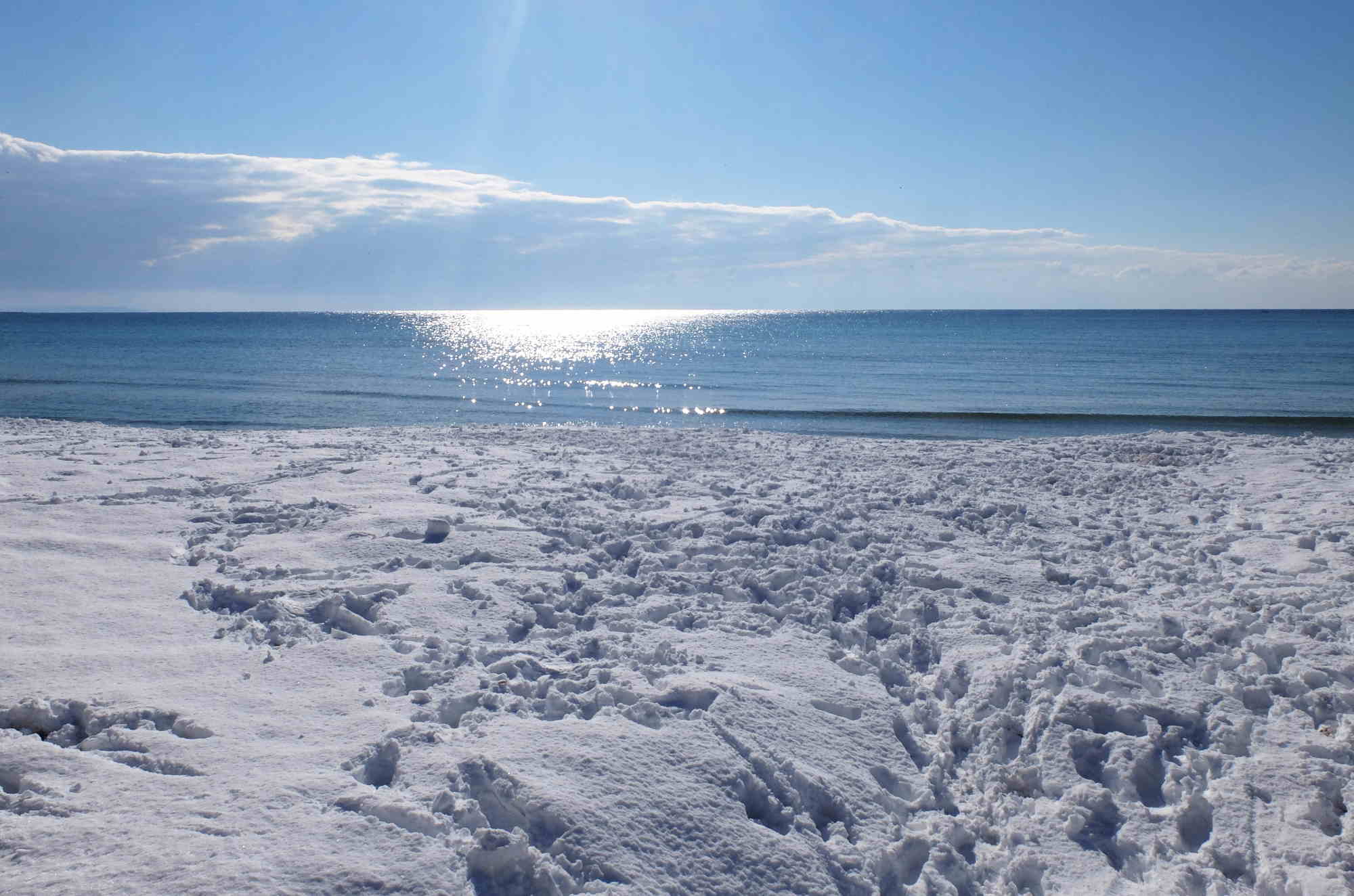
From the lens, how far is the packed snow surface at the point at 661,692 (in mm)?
3842

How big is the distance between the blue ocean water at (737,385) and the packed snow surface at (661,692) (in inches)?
519

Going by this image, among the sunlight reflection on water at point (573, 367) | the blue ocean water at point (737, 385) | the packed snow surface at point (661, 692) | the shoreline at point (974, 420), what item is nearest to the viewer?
the packed snow surface at point (661, 692)

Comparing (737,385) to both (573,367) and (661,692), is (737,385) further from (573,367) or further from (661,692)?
(661,692)

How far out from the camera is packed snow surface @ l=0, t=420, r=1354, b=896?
3.84m

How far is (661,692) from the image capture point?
520 cm

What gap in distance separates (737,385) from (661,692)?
29.3m

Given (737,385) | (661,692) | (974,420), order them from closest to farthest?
(661,692)
(974,420)
(737,385)

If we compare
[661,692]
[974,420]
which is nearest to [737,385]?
[974,420]

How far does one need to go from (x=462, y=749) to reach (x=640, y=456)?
348 inches

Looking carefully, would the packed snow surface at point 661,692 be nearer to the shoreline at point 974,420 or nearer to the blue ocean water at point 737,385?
the shoreline at point 974,420

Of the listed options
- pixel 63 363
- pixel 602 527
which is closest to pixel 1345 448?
pixel 602 527

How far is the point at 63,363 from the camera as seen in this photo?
39.6 m

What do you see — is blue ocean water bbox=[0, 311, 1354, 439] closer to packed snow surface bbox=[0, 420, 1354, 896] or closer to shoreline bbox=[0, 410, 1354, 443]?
shoreline bbox=[0, 410, 1354, 443]

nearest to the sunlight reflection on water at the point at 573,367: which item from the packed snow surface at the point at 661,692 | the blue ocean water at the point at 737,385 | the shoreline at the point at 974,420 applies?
the blue ocean water at the point at 737,385
